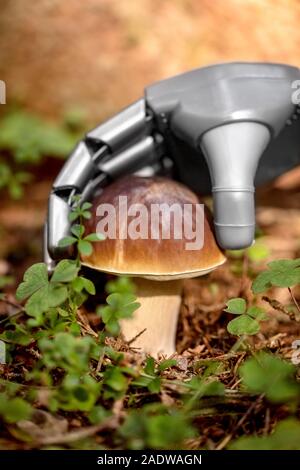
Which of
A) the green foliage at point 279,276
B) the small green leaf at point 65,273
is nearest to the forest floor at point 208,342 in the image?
the green foliage at point 279,276

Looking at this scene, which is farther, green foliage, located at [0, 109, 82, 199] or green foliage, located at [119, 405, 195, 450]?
green foliage, located at [0, 109, 82, 199]

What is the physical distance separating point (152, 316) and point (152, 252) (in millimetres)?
265

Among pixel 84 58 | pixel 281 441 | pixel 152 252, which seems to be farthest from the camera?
pixel 84 58

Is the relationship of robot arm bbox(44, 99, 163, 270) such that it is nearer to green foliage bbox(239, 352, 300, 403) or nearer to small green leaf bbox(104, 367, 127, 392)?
small green leaf bbox(104, 367, 127, 392)

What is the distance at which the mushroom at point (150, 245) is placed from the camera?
1338 mm

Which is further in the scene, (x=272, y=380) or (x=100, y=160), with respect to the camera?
(x=100, y=160)

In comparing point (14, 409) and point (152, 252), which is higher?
point (152, 252)

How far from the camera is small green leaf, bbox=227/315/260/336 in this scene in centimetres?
120

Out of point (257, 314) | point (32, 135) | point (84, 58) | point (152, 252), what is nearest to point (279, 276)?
point (257, 314)

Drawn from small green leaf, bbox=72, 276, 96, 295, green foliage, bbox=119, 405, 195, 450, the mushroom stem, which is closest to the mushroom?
the mushroom stem

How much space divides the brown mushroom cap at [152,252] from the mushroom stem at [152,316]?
15 cm

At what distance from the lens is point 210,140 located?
1417 mm

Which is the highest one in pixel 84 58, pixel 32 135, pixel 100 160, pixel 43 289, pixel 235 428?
pixel 84 58

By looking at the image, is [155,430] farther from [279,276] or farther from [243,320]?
[279,276]
